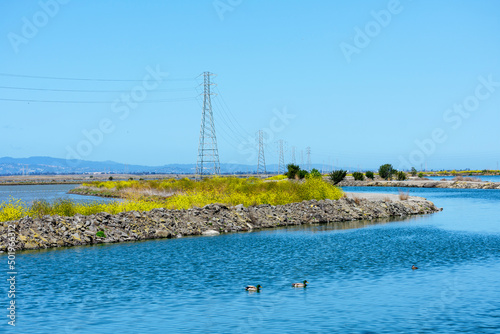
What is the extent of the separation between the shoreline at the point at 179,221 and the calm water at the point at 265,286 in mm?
1831

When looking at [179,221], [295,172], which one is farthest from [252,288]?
[295,172]

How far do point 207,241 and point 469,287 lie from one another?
63.7 feet

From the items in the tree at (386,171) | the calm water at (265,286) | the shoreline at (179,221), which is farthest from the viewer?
the tree at (386,171)

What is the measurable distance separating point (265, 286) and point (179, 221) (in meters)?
19.9

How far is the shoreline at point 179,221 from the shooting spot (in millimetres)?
34500

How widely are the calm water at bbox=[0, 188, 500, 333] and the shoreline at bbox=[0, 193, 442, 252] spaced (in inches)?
72.1

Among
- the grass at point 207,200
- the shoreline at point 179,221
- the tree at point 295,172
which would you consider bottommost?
the shoreline at point 179,221

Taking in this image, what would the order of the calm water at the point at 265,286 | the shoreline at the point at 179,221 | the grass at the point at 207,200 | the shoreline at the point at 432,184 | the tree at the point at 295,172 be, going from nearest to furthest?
the calm water at the point at 265,286 < the shoreline at the point at 179,221 < the grass at the point at 207,200 < the tree at the point at 295,172 < the shoreline at the point at 432,184

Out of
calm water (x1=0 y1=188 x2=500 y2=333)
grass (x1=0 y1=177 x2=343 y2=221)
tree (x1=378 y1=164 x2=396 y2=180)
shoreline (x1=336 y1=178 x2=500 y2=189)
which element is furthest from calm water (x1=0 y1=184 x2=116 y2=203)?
tree (x1=378 y1=164 x2=396 y2=180)

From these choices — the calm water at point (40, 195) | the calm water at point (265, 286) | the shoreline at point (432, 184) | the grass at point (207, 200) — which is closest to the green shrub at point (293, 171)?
the shoreline at point (432, 184)

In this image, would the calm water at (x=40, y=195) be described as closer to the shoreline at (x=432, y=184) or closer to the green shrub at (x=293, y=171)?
the green shrub at (x=293, y=171)

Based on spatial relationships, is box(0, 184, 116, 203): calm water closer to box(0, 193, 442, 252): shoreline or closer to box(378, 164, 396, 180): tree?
box(0, 193, 442, 252): shoreline

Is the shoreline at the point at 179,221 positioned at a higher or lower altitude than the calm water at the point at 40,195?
lower

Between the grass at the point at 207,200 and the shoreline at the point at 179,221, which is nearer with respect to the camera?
the shoreline at the point at 179,221
